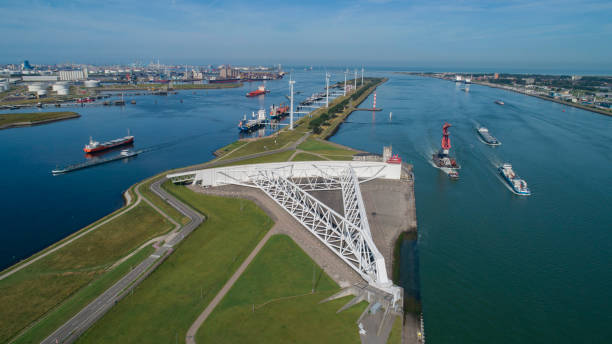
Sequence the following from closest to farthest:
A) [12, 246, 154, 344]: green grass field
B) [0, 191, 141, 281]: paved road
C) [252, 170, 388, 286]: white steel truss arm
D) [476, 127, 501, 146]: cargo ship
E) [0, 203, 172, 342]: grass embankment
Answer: [12, 246, 154, 344]: green grass field → [0, 203, 172, 342]: grass embankment → [252, 170, 388, 286]: white steel truss arm → [0, 191, 141, 281]: paved road → [476, 127, 501, 146]: cargo ship

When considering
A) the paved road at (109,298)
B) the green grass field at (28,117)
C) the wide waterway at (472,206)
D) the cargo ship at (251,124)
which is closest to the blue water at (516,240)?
the wide waterway at (472,206)

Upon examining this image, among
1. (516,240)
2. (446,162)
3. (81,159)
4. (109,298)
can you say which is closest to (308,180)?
(516,240)

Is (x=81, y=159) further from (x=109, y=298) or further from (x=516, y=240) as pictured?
(x=516, y=240)

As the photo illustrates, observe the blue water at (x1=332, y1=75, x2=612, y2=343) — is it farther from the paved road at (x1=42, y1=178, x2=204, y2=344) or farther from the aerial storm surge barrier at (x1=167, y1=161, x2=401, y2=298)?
the paved road at (x1=42, y1=178, x2=204, y2=344)

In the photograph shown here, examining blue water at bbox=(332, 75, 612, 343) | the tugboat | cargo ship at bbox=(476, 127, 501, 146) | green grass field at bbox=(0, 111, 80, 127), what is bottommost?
blue water at bbox=(332, 75, 612, 343)

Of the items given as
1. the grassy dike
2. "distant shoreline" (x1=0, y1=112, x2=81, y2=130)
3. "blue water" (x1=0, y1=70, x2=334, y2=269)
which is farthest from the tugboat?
"distant shoreline" (x1=0, y1=112, x2=81, y2=130)

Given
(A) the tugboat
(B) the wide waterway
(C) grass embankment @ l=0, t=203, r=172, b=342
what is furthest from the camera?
(A) the tugboat

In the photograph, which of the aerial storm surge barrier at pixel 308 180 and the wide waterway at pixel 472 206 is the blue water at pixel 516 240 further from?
the aerial storm surge barrier at pixel 308 180
